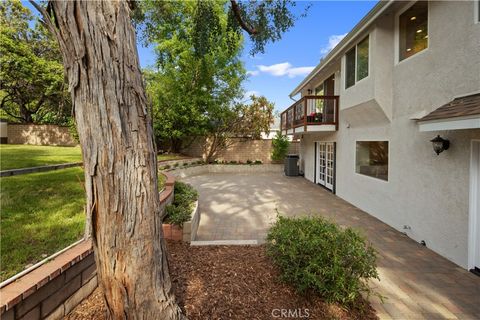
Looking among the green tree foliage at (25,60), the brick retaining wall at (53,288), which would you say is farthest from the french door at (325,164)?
the green tree foliage at (25,60)

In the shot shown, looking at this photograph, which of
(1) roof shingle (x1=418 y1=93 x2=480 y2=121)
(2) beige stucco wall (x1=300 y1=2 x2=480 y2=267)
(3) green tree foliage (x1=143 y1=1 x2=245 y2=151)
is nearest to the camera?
(1) roof shingle (x1=418 y1=93 x2=480 y2=121)

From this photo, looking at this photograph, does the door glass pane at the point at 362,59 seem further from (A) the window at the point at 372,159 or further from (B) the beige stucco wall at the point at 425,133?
(A) the window at the point at 372,159

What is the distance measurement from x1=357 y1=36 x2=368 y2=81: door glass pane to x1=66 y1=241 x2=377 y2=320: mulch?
6.01 meters

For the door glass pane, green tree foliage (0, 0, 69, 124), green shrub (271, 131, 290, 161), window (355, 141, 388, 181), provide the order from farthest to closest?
green shrub (271, 131, 290, 161)
green tree foliage (0, 0, 69, 124)
the door glass pane
window (355, 141, 388, 181)

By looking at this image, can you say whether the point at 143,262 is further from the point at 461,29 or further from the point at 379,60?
the point at 379,60

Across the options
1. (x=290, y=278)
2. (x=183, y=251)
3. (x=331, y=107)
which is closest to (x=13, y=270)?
(x=183, y=251)

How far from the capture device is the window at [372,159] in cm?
659

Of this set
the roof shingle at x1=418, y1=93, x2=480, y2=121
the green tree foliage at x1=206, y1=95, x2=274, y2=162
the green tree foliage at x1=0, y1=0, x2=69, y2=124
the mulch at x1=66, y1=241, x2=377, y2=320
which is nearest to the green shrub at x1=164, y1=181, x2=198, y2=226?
the mulch at x1=66, y1=241, x2=377, y2=320

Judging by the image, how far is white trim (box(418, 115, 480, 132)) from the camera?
3360 millimetres

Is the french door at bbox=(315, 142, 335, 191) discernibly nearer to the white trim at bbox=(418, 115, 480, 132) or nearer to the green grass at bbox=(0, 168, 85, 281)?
the white trim at bbox=(418, 115, 480, 132)

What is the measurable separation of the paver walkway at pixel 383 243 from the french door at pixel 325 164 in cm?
65

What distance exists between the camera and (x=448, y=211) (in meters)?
4.43

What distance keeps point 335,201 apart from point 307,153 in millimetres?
5817

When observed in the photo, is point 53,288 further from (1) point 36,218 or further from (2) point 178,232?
(2) point 178,232
